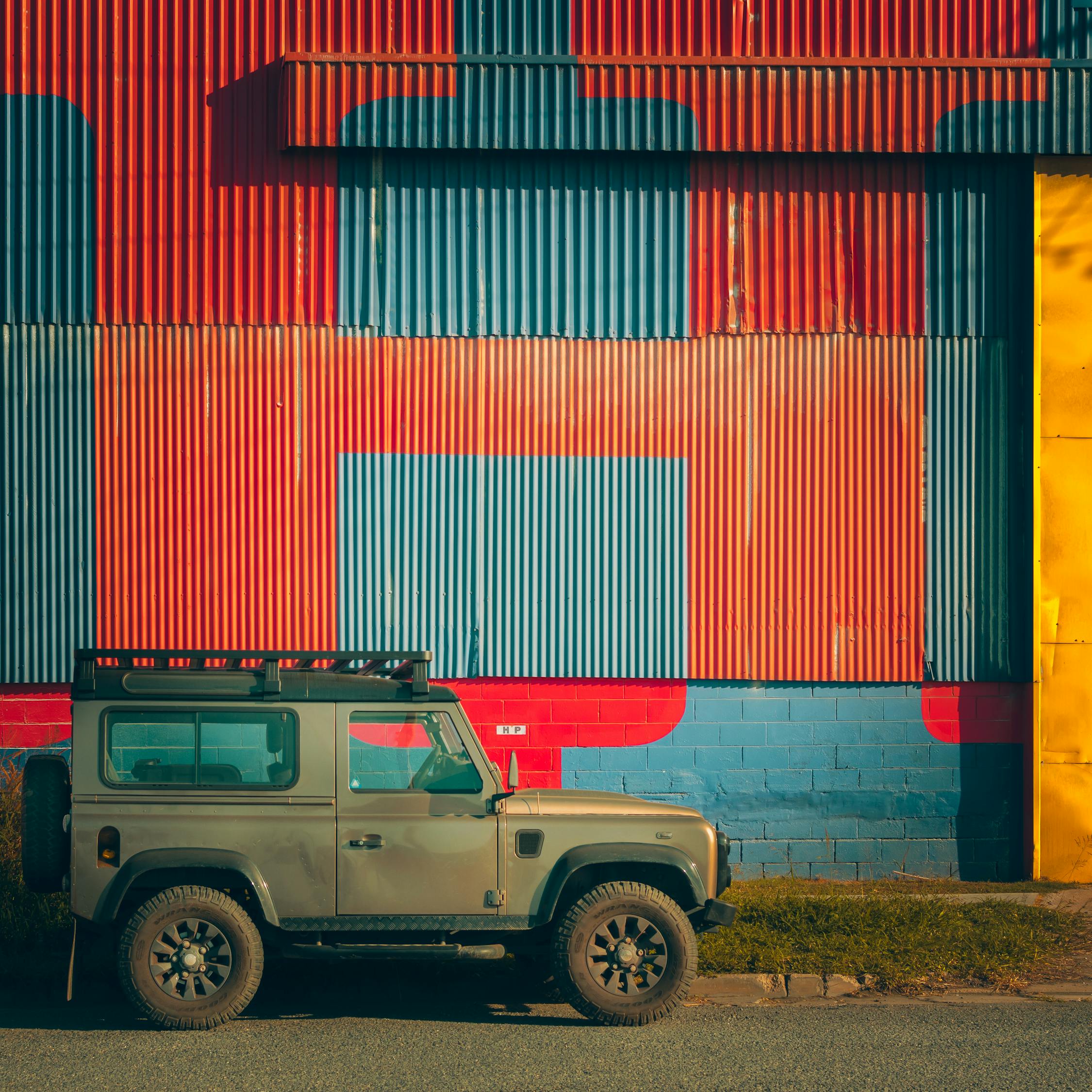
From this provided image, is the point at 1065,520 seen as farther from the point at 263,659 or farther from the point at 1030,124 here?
the point at 263,659

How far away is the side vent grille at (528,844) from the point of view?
20.8 feet

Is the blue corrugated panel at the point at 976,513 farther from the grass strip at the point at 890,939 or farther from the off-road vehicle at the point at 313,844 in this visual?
the off-road vehicle at the point at 313,844

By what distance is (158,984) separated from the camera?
20.1ft

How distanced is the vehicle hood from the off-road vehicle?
21mm

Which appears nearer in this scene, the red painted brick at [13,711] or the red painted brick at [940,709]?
the red painted brick at [13,711]

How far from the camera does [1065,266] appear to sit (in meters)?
10.6

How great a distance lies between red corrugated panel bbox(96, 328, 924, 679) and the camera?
10492 mm

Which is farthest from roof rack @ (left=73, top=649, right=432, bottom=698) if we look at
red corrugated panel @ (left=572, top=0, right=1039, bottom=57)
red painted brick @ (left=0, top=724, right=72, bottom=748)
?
red corrugated panel @ (left=572, top=0, right=1039, bottom=57)

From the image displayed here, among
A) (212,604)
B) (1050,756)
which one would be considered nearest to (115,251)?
(212,604)

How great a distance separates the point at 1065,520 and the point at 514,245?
5925 mm

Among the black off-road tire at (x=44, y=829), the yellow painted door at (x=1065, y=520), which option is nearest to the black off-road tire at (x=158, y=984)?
the black off-road tire at (x=44, y=829)

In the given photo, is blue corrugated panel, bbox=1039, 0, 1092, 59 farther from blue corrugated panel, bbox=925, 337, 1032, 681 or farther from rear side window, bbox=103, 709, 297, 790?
rear side window, bbox=103, 709, 297, 790

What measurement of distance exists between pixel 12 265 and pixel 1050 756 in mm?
10932

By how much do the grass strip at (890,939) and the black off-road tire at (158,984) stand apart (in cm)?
291
